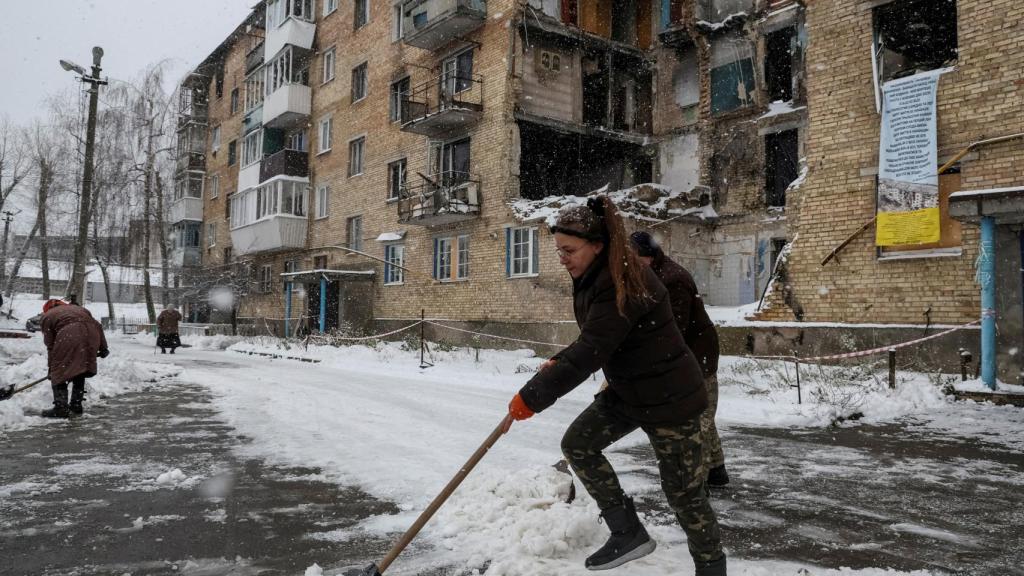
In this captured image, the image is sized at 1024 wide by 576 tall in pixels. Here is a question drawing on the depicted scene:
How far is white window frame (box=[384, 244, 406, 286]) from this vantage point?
2420 cm

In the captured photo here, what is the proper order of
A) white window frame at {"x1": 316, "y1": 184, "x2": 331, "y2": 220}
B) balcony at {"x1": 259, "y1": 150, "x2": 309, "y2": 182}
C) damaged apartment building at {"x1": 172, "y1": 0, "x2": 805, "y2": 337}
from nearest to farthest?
damaged apartment building at {"x1": 172, "y1": 0, "x2": 805, "y2": 337} < white window frame at {"x1": 316, "y1": 184, "x2": 331, "y2": 220} < balcony at {"x1": 259, "y1": 150, "x2": 309, "y2": 182}

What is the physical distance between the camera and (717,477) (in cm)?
502

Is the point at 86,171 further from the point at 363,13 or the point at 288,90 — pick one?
the point at 363,13

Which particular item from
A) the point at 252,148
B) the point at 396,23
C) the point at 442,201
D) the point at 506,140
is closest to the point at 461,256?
the point at 442,201

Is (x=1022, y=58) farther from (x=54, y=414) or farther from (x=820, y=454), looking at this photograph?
(x=54, y=414)

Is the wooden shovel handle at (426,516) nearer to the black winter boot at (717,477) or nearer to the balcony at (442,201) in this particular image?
the black winter boot at (717,477)

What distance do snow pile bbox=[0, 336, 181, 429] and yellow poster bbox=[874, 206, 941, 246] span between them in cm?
1327

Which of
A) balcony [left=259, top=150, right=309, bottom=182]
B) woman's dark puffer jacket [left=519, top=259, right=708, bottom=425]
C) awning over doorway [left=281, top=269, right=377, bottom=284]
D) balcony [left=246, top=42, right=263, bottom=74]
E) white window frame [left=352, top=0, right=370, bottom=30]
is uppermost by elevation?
balcony [left=246, top=42, right=263, bottom=74]

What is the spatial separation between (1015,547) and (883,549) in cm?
79

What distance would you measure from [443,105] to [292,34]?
12.4 metres

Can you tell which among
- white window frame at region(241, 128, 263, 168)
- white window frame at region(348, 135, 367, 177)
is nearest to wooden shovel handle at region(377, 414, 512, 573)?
white window frame at region(348, 135, 367, 177)

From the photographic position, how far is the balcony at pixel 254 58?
33.3m

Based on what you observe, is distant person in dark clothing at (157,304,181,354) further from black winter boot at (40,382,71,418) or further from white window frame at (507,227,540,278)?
black winter boot at (40,382,71,418)

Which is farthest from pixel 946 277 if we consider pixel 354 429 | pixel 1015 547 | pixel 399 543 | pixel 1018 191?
pixel 399 543
